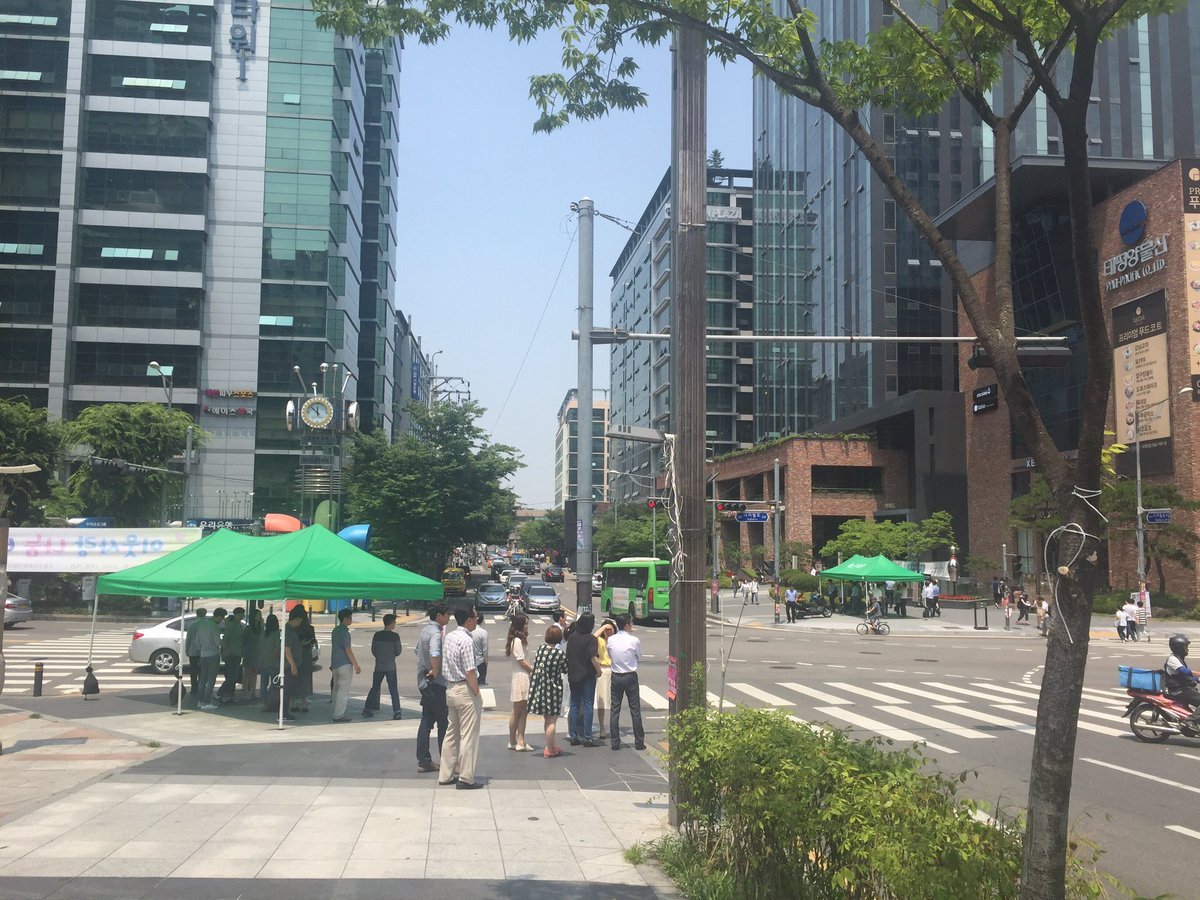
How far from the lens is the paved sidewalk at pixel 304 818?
720 cm

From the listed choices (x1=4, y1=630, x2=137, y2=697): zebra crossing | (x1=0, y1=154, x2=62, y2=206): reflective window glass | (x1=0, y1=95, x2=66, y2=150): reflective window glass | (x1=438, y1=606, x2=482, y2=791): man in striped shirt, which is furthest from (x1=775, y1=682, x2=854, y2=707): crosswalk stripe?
(x1=0, y1=95, x2=66, y2=150): reflective window glass

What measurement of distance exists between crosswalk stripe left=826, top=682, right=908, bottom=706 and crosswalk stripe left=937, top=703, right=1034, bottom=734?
0.89 metres

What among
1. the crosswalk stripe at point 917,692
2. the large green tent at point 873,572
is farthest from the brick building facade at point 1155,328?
the crosswalk stripe at point 917,692

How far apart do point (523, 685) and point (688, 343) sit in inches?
245

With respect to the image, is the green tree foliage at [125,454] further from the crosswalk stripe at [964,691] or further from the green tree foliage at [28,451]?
the crosswalk stripe at [964,691]

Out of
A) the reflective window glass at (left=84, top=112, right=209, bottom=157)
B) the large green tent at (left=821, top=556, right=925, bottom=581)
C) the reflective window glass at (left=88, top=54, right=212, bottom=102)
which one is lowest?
the large green tent at (left=821, top=556, right=925, bottom=581)

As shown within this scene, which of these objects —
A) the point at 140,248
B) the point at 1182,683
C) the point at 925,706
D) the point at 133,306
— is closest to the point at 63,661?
the point at 925,706

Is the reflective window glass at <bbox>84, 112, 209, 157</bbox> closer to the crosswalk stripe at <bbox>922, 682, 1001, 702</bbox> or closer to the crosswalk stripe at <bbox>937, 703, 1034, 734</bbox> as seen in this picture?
the crosswalk stripe at <bbox>922, 682, 1001, 702</bbox>

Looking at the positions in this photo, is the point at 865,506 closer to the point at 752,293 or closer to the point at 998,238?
the point at 752,293

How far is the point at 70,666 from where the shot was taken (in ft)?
76.8

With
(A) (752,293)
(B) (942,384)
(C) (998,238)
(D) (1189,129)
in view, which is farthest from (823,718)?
(A) (752,293)

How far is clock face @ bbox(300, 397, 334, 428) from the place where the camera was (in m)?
47.6

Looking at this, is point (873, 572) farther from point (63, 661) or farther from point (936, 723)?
point (63, 661)

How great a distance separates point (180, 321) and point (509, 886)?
201 feet
